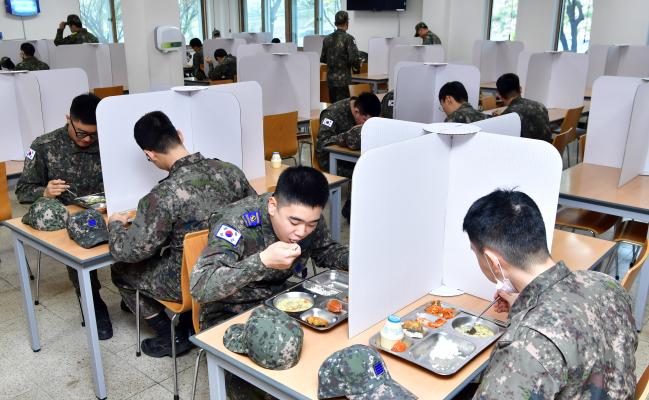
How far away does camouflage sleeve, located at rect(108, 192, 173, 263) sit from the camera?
85.7 inches

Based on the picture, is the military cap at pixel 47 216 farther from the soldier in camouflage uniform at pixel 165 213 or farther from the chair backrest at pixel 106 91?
the chair backrest at pixel 106 91

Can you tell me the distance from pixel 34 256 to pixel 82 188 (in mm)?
1014

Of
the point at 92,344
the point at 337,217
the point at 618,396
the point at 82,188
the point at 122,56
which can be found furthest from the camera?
the point at 122,56

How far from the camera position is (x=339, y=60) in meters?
7.19

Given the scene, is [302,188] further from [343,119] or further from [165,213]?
[343,119]

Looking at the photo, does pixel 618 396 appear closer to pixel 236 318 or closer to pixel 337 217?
pixel 236 318

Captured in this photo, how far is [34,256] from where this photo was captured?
3828 millimetres

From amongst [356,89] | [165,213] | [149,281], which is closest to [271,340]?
[165,213]

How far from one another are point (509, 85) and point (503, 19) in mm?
5192

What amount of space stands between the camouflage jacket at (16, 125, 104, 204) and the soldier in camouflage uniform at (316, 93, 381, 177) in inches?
65.6

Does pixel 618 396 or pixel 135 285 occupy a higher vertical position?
pixel 618 396

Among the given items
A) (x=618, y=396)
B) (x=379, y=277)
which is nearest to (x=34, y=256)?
(x=379, y=277)

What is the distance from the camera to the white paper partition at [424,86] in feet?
14.7

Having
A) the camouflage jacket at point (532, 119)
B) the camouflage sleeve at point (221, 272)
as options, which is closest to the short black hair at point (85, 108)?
the camouflage sleeve at point (221, 272)
